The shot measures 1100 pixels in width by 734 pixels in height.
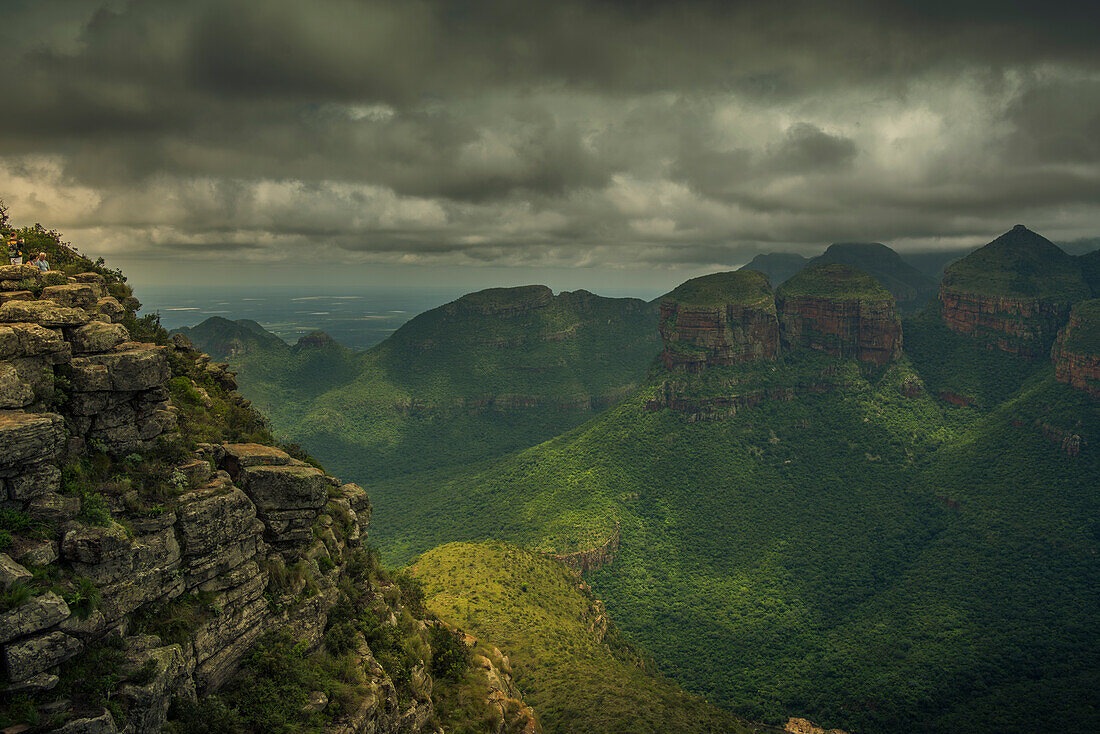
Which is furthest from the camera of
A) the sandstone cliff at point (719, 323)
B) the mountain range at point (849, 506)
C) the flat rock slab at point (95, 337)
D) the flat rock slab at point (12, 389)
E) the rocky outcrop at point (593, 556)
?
the sandstone cliff at point (719, 323)

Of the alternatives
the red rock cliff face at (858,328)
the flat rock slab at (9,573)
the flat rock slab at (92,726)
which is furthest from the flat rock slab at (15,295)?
the red rock cliff face at (858,328)

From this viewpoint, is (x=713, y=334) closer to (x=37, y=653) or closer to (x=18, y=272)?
(x=18, y=272)

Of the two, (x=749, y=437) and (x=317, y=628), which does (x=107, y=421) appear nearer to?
(x=317, y=628)

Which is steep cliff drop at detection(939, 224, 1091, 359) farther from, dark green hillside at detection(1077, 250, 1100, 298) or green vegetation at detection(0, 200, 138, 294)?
green vegetation at detection(0, 200, 138, 294)

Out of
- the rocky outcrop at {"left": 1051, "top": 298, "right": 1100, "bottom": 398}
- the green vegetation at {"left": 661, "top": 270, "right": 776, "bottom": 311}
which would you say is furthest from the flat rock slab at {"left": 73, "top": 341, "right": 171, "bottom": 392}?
the rocky outcrop at {"left": 1051, "top": 298, "right": 1100, "bottom": 398}

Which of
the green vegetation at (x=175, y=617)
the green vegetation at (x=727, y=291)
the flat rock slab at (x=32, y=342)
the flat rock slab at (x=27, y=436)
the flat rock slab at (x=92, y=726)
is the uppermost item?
the green vegetation at (x=727, y=291)

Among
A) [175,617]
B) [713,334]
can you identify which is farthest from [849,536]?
[175,617]

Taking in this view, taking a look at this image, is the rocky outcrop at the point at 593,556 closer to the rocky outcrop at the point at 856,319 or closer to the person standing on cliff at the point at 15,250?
the person standing on cliff at the point at 15,250
